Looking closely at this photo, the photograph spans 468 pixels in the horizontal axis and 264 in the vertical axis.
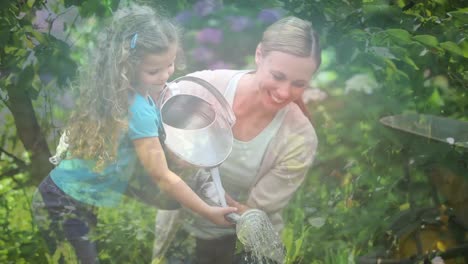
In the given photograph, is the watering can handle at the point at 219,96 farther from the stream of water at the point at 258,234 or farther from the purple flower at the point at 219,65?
the stream of water at the point at 258,234

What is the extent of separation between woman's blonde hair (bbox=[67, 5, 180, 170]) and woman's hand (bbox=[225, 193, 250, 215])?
46 cm

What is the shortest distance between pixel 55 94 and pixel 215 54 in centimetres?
63

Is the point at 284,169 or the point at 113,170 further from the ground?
the point at 113,170

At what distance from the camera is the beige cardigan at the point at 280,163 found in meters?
2.87

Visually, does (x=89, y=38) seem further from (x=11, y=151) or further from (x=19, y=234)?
(x=19, y=234)

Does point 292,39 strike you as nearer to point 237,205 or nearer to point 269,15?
point 269,15

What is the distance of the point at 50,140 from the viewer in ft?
9.57

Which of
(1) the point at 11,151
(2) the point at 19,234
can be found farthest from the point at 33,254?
(1) the point at 11,151

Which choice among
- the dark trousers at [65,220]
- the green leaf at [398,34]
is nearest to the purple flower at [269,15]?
the green leaf at [398,34]

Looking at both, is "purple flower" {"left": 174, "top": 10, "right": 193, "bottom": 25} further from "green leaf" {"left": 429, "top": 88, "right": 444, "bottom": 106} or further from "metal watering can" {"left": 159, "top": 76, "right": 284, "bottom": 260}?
"green leaf" {"left": 429, "top": 88, "right": 444, "bottom": 106}

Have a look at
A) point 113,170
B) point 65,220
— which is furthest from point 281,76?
point 65,220

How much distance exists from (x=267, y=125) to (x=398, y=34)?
642 millimetres

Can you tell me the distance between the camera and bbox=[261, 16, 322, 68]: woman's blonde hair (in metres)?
2.84

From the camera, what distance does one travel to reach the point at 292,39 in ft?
9.35
